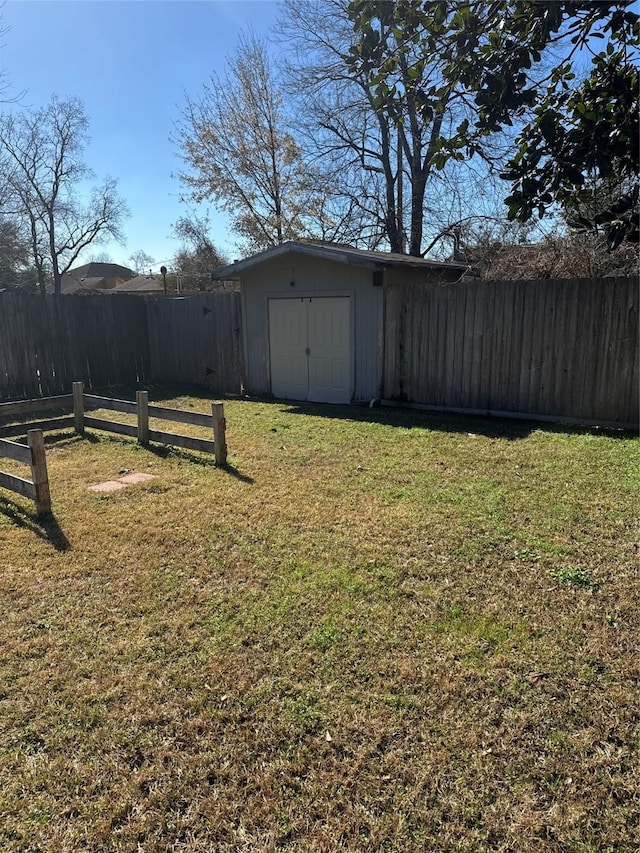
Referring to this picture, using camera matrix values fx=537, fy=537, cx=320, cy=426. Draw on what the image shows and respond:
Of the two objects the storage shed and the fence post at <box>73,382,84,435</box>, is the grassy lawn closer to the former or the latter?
the fence post at <box>73,382,84,435</box>

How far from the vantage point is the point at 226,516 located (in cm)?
470

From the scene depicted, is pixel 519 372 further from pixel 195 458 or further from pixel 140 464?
pixel 140 464

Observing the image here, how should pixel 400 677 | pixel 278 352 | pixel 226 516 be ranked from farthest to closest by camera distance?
1. pixel 278 352
2. pixel 226 516
3. pixel 400 677

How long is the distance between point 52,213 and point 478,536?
3781cm

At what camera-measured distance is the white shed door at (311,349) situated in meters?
10.1

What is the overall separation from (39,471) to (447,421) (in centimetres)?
578

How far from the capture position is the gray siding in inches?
380

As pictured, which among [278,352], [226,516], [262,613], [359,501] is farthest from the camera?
[278,352]

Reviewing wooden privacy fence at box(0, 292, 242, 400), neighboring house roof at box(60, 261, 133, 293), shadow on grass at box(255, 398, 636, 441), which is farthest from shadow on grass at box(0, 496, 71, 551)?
neighboring house roof at box(60, 261, 133, 293)

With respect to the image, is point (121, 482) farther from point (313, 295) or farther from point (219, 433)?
point (313, 295)

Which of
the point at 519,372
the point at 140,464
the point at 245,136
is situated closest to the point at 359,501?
the point at 140,464

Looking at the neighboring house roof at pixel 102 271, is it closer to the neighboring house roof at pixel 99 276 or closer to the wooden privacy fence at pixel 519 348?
the neighboring house roof at pixel 99 276

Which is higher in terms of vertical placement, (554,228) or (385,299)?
(554,228)

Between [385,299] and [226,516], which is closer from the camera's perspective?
[226,516]
